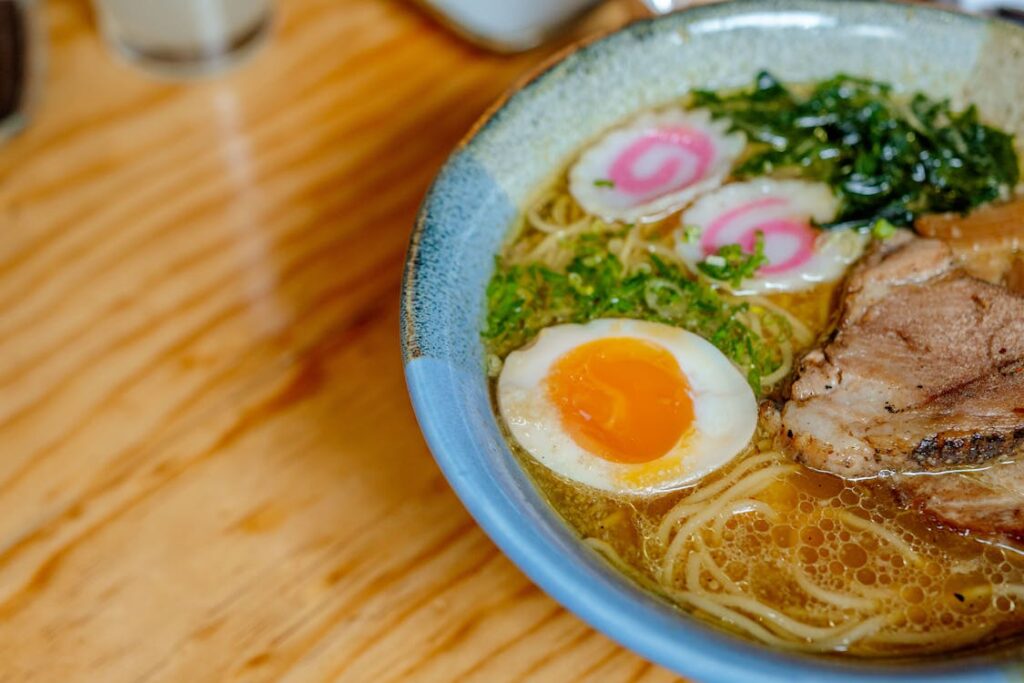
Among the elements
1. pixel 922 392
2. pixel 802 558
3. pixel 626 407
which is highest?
pixel 626 407

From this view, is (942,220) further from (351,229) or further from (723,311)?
(351,229)

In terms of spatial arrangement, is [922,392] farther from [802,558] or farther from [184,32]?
[184,32]

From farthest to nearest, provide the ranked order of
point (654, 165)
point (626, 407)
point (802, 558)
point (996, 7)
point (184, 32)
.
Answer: point (184, 32) → point (996, 7) → point (654, 165) → point (626, 407) → point (802, 558)

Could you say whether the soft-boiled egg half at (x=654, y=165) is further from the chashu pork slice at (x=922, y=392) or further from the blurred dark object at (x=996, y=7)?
the blurred dark object at (x=996, y=7)

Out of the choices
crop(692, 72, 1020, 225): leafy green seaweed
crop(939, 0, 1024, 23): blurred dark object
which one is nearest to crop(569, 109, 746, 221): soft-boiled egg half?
crop(692, 72, 1020, 225): leafy green seaweed

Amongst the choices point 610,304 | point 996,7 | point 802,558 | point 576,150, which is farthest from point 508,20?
point 802,558

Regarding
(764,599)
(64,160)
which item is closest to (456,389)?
(764,599)

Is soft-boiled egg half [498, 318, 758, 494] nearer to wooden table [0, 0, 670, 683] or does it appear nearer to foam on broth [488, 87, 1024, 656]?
foam on broth [488, 87, 1024, 656]

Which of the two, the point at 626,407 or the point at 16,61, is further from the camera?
the point at 16,61
